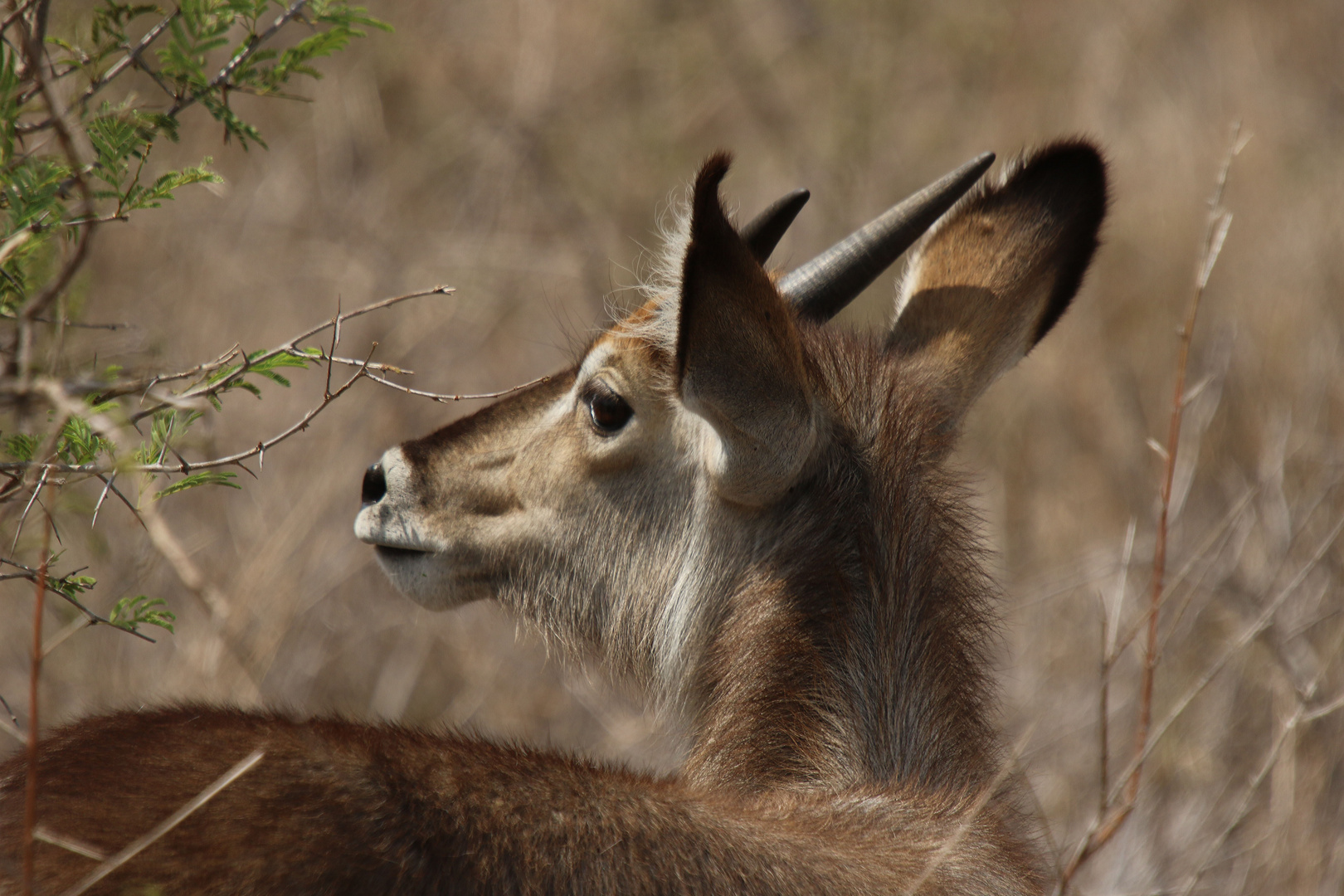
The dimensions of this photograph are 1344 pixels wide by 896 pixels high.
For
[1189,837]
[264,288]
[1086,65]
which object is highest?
[264,288]

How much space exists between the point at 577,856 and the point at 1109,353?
286 inches

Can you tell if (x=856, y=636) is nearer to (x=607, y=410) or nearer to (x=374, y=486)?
(x=607, y=410)

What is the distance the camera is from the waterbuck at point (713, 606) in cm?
201

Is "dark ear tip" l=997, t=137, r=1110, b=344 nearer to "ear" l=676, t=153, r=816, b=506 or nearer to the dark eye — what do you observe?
"ear" l=676, t=153, r=816, b=506

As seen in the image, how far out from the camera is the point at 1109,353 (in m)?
8.50

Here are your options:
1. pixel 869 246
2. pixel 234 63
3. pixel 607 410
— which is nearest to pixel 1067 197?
pixel 869 246

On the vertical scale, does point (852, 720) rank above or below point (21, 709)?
below

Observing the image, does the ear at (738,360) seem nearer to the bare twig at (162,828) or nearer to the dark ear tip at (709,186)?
the dark ear tip at (709,186)

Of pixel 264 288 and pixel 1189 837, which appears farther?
pixel 264 288

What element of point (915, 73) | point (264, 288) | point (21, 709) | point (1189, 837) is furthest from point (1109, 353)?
point (21, 709)

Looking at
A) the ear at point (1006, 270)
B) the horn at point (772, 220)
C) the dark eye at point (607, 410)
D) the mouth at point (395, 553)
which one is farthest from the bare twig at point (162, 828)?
the ear at point (1006, 270)

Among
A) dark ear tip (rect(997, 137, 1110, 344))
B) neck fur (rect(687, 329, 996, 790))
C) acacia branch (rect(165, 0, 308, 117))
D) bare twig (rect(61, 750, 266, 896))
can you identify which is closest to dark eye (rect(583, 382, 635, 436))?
neck fur (rect(687, 329, 996, 790))

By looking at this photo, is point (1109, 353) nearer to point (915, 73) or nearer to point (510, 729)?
point (915, 73)

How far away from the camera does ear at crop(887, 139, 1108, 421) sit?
160 inches
